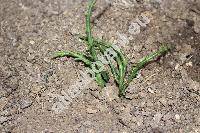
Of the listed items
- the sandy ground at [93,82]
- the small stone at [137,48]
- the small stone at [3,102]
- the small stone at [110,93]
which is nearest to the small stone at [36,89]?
the sandy ground at [93,82]

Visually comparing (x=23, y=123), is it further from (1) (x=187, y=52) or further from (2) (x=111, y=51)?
(1) (x=187, y=52)

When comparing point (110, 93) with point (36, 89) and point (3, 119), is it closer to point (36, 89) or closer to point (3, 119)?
point (36, 89)

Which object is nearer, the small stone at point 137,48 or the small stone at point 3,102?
the small stone at point 3,102

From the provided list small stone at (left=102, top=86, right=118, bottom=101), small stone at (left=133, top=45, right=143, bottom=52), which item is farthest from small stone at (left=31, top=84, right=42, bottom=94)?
small stone at (left=133, top=45, right=143, bottom=52)

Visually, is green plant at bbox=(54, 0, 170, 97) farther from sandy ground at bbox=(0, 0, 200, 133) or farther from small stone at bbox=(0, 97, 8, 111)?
small stone at bbox=(0, 97, 8, 111)

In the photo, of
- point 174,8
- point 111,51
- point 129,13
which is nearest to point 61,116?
point 111,51

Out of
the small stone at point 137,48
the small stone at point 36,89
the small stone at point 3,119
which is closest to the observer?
the small stone at point 3,119

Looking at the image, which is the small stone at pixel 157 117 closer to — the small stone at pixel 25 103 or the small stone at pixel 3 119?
the small stone at pixel 25 103

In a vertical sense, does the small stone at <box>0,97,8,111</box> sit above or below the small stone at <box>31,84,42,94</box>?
below

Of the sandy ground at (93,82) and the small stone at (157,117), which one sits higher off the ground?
the sandy ground at (93,82)
